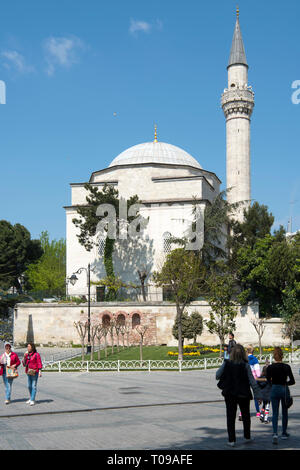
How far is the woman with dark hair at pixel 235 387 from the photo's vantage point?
657 cm

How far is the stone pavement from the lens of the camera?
6781mm

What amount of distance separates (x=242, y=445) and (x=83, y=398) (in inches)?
230

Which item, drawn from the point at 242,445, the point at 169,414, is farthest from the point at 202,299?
the point at 242,445

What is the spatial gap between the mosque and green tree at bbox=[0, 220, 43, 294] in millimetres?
8142

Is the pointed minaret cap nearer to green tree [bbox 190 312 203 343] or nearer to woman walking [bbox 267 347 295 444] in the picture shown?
green tree [bbox 190 312 203 343]

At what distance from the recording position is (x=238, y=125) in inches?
1583

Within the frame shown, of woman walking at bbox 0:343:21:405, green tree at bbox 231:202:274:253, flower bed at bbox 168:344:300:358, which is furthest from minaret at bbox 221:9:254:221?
woman walking at bbox 0:343:21:405

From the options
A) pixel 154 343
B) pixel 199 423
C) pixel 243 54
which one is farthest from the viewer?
pixel 243 54

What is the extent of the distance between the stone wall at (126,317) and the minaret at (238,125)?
11.5 m

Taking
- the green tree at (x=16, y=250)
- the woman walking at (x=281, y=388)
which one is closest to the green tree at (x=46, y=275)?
the green tree at (x=16, y=250)

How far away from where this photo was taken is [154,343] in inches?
1252

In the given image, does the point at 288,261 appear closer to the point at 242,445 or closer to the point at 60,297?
the point at 60,297

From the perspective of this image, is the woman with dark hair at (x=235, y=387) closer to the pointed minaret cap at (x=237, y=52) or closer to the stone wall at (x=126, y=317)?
the stone wall at (x=126, y=317)

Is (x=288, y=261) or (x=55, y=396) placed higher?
(x=288, y=261)
